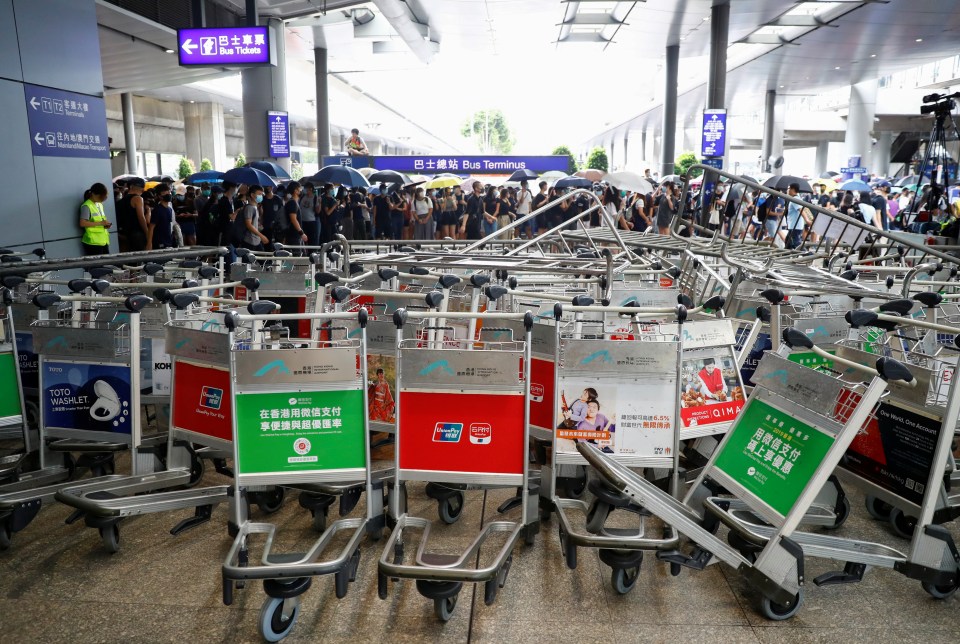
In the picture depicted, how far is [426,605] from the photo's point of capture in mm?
3428

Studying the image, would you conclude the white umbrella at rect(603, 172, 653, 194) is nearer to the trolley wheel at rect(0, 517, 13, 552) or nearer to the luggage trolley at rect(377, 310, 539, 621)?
the luggage trolley at rect(377, 310, 539, 621)

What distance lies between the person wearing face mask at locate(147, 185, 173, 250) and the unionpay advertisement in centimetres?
687

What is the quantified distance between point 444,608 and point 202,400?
175 cm

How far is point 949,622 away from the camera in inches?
130

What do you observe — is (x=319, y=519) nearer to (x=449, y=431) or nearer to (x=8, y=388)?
(x=449, y=431)

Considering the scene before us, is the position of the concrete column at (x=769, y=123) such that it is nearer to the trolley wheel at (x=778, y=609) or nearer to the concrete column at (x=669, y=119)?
the concrete column at (x=669, y=119)

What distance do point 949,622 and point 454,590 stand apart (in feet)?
7.24

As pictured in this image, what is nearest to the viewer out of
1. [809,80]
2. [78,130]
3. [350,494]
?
[350,494]

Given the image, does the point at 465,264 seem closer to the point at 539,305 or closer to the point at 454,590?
the point at 539,305

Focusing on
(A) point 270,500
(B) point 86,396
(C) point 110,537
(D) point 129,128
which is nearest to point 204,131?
(D) point 129,128

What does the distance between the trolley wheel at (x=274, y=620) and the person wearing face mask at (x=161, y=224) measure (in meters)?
8.59

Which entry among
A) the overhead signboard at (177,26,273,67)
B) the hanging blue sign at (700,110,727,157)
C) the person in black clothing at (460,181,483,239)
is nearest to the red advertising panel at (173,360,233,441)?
the overhead signboard at (177,26,273,67)

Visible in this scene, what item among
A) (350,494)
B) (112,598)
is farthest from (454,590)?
(112,598)

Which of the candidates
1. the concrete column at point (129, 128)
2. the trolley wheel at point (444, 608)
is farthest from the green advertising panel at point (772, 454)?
the concrete column at point (129, 128)
